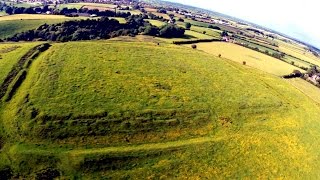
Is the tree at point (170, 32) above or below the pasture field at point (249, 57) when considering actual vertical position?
above

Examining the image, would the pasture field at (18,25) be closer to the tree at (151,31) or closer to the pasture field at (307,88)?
the tree at (151,31)

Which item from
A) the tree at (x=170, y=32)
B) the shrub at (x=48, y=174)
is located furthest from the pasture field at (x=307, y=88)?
the shrub at (x=48, y=174)

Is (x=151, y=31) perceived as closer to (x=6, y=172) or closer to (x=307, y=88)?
(x=307, y=88)

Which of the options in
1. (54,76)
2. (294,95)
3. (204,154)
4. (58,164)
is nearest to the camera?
(58,164)

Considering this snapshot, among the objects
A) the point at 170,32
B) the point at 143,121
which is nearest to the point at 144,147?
the point at 143,121

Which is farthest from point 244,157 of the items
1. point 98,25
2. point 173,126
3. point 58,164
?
point 98,25

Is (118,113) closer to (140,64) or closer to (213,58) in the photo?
(140,64)

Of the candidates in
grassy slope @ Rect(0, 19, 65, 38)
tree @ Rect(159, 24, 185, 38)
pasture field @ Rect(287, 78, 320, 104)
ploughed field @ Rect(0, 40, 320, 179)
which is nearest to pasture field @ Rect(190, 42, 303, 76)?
pasture field @ Rect(287, 78, 320, 104)
